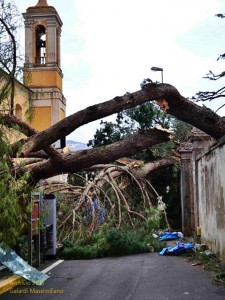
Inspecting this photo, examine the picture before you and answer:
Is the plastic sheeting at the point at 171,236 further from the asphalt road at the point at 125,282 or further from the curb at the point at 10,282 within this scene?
the curb at the point at 10,282

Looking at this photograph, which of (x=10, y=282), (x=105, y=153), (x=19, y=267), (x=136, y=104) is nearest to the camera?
(x=10, y=282)

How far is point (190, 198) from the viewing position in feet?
56.8

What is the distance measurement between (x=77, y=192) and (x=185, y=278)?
23.1 ft

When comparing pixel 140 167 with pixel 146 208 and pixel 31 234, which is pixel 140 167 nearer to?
pixel 146 208

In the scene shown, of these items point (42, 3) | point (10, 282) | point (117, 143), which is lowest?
point (10, 282)

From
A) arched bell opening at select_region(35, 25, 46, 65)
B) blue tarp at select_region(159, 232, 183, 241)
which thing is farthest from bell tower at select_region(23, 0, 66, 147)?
blue tarp at select_region(159, 232, 183, 241)

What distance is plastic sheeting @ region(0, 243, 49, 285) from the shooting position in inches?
387

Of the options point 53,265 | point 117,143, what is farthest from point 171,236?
point 117,143

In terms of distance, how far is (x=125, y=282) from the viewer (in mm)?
9539

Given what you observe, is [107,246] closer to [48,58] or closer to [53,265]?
[53,265]

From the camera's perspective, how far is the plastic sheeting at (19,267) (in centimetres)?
982

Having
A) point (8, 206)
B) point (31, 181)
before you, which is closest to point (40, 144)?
point (31, 181)


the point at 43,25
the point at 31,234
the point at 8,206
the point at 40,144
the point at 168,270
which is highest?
the point at 43,25

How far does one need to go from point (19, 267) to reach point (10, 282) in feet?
3.41
